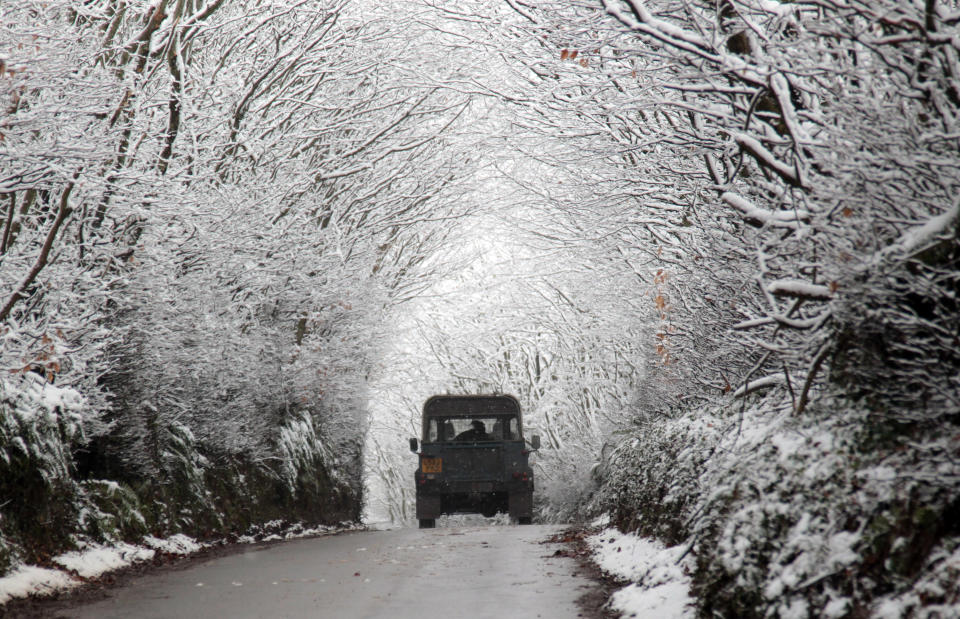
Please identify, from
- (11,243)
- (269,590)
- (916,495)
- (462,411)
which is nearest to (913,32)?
(916,495)

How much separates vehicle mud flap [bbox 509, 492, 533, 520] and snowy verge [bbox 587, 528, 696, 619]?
9.99 m

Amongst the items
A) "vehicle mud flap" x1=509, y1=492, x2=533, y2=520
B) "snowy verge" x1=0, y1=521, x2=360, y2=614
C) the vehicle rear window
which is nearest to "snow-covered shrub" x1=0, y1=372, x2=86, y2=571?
"snowy verge" x1=0, y1=521, x2=360, y2=614

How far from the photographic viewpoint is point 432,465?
1912 centimetres

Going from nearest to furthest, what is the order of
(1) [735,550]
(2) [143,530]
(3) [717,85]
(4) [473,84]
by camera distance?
(1) [735,550], (3) [717,85], (2) [143,530], (4) [473,84]

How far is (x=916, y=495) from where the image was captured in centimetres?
364

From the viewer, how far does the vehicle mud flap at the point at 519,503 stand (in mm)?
19203

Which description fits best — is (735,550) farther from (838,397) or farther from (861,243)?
(861,243)

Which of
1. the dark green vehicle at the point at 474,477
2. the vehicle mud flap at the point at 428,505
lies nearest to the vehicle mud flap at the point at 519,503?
the dark green vehicle at the point at 474,477

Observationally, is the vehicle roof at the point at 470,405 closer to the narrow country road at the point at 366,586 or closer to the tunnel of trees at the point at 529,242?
the tunnel of trees at the point at 529,242

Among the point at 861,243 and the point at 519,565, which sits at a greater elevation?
the point at 861,243

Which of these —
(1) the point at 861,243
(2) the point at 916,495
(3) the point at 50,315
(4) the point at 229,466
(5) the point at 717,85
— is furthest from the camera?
(4) the point at 229,466

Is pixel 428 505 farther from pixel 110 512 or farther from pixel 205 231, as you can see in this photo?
pixel 205 231

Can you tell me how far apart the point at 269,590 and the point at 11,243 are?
15.6 ft

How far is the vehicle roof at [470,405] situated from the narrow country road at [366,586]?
9.06m
